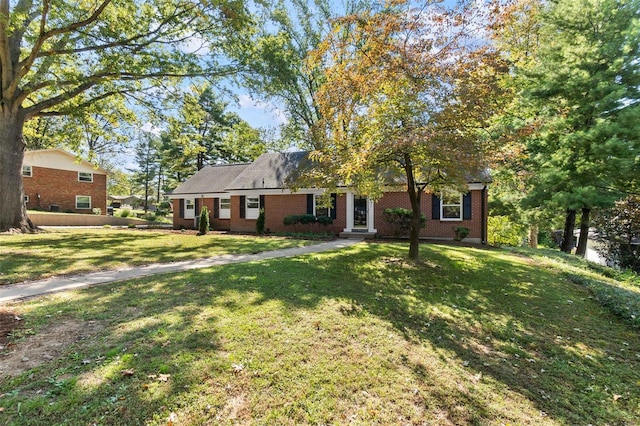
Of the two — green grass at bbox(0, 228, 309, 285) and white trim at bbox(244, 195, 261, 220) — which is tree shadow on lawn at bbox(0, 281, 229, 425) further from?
white trim at bbox(244, 195, 261, 220)

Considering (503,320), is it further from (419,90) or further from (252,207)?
(252,207)

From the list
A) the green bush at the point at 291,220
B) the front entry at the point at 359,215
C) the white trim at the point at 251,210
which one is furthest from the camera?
the white trim at the point at 251,210

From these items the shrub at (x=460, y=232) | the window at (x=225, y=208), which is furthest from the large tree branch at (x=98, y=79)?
the shrub at (x=460, y=232)

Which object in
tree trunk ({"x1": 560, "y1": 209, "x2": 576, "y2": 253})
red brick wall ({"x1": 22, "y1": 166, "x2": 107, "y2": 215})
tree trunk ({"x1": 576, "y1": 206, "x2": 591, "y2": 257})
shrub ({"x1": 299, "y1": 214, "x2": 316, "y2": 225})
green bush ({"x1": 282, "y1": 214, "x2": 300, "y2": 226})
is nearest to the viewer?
tree trunk ({"x1": 576, "y1": 206, "x2": 591, "y2": 257})

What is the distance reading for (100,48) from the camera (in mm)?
11961

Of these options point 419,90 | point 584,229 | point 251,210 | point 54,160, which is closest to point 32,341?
point 419,90

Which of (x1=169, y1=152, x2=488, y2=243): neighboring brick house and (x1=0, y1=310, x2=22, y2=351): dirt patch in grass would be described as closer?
(x1=0, y1=310, x2=22, y2=351): dirt patch in grass

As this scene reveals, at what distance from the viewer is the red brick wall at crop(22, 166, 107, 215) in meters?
25.7

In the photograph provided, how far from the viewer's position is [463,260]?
Answer: 9617mm

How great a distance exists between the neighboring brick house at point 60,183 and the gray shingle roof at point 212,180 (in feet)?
Answer: 32.0

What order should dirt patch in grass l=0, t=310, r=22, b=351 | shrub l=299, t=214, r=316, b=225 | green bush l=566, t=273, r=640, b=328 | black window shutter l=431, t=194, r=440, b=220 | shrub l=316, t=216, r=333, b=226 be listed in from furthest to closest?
shrub l=299, t=214, r=316, b=225, shrub l=316, t=216, r=333, b=226, black window shutter l=431, t=194, r=440, b=220, green bush l=566, t=273, r=640, b=328, dirt patch in grass l=0, t=310, r=22, b=351

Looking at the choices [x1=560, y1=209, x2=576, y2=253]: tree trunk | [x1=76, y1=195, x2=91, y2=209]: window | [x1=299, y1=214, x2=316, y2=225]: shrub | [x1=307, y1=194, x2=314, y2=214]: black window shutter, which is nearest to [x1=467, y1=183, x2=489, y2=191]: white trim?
[x1=560, y1=209, x2=576, y2=253]: tree trunk

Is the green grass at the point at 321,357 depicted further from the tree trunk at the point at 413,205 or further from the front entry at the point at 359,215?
the front entry at the point at 359,215

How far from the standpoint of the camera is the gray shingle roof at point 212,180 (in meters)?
22.9
